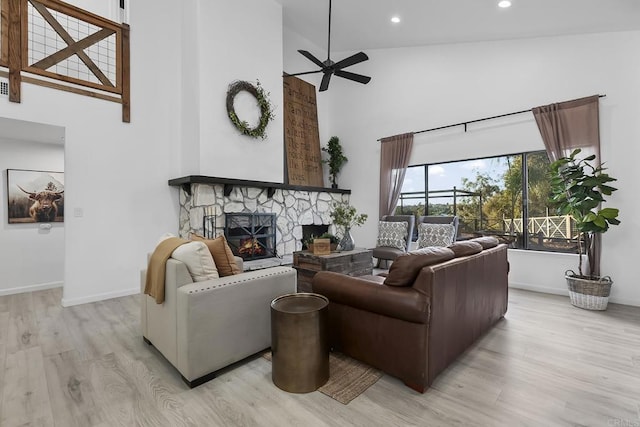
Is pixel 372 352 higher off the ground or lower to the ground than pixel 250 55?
lower

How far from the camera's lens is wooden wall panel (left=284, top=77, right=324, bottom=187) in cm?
593

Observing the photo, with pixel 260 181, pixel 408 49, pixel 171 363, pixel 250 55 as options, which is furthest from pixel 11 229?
pixel 408 49

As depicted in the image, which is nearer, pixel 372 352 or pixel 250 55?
pixel 372 352

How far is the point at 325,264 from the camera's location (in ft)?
11.3

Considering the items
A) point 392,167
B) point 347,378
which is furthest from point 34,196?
point 392,167

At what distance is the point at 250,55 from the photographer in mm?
4762

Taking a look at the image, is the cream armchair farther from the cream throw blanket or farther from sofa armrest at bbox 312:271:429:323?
sofa armrest at bbox 312:271:429:323

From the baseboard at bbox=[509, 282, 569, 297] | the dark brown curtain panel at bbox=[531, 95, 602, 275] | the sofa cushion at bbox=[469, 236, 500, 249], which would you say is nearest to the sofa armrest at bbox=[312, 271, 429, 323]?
the sofa cushion at bbox=[469, 236, 500, 249]

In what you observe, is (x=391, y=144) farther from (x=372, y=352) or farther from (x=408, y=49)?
(x=372, y=352)

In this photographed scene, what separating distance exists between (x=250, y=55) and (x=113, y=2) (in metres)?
2.00

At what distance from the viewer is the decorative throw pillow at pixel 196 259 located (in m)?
2.06

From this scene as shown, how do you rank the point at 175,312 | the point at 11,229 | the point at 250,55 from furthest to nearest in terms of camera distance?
1. the point at 250,55
2. the point at 11,229
3. the point at 175,312

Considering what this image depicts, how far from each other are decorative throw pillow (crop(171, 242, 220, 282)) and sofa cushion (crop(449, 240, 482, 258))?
5.98 ft

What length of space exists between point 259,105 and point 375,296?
3974 millimetres
